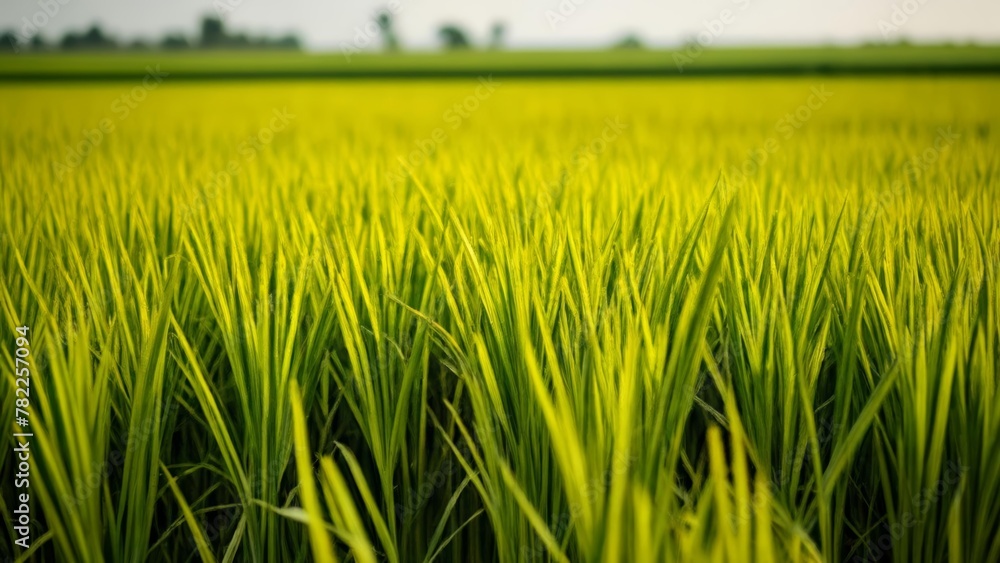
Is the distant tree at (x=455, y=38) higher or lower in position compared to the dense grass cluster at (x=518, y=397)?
higher

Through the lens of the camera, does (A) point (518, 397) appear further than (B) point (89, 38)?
No

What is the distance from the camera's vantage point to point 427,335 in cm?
88

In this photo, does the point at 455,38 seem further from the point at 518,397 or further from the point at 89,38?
the point at 518,397

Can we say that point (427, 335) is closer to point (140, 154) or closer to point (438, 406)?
point (438, 406)

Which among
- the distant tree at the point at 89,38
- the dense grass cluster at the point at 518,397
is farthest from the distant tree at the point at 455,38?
the dense grass cluster at the point at 518,397

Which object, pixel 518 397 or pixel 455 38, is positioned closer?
pixel 518 397

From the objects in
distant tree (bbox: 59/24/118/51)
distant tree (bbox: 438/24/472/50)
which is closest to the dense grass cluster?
distant tree (bbox: 59/24/118/51)

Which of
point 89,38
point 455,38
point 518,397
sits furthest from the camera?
point 455,38

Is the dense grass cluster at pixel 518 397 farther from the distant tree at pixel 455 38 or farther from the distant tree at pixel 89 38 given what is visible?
the distant tree at pixel 455 38

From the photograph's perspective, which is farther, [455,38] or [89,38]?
[455,38]

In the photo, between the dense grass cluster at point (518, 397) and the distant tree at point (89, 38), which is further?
the distant tree at point (89, 38)

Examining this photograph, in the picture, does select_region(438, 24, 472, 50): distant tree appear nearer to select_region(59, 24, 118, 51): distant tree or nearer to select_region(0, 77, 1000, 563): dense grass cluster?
select_region(59, 24, 118, 51): distant tree

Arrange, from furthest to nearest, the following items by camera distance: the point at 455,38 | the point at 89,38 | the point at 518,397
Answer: the point at 455,38 < the point at 89,38 < the point at 518,397

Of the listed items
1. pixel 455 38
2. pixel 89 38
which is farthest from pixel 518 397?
pixel 455 38
